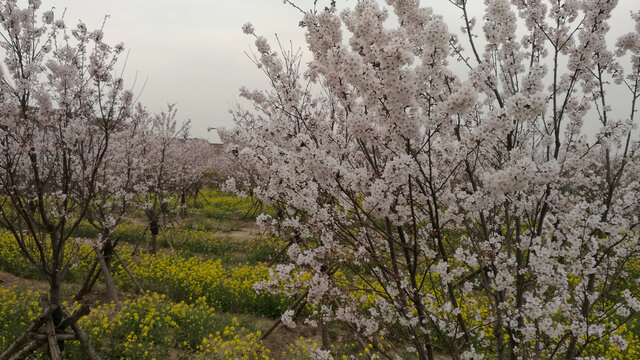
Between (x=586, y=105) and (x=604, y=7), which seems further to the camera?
(x=586, y=105)

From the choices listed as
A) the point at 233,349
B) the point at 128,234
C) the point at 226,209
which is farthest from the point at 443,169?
the point at 226,209

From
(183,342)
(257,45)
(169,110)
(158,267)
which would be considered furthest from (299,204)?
(169,110)

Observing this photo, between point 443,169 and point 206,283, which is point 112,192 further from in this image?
point 443,169

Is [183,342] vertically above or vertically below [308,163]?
below

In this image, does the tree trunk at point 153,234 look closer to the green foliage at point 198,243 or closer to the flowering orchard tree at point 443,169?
the green foliage at point 198,243

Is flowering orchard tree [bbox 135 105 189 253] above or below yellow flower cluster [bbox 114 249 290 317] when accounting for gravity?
above

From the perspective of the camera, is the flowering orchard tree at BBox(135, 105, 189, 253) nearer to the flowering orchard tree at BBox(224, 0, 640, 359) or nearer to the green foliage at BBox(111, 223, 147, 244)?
the green foliage at BBox(111, 223, 147, 244)

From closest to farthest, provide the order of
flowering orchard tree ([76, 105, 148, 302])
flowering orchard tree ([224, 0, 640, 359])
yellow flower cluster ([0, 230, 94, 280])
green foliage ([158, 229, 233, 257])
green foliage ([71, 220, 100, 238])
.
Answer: flowering orchard tree ([224, 0, 640, 359])
flowering orchard tree ([76, 105, 148, 302])
yellow flower cluster ([0, 230, 94, 280])
green foliage ([158, 229, 233, 257])
green foliage ([71, 220, 100, 238])

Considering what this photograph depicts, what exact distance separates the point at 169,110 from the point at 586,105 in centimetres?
1340

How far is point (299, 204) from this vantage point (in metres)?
3.03

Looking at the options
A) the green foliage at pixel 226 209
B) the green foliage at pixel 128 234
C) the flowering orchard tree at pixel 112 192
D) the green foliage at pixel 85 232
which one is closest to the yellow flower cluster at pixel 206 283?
the flowering orchard tree at pixel 112 192

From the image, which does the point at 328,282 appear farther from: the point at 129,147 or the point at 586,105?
the point at 129,147

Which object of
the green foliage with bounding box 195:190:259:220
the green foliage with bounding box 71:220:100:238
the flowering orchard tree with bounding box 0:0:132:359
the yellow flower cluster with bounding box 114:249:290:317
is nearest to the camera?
the flowering orchard tree with bounding box 0:0:132:359

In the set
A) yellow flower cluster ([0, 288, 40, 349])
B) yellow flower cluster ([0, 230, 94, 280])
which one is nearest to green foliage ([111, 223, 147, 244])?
yellow flower cluster ([0, 230, 94, 280])
